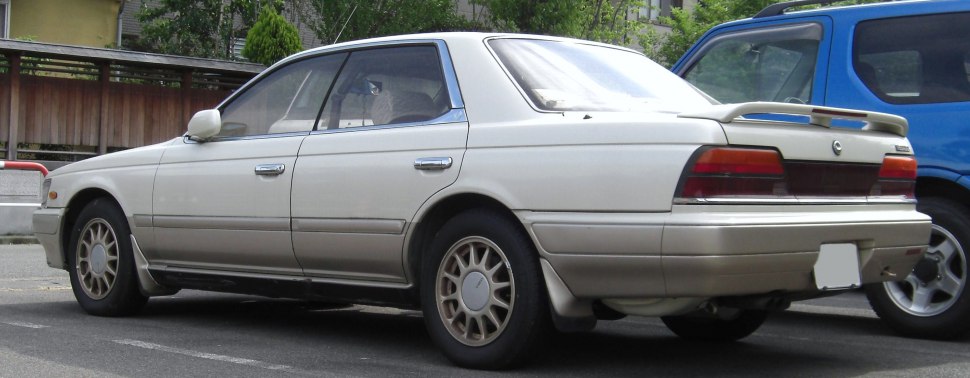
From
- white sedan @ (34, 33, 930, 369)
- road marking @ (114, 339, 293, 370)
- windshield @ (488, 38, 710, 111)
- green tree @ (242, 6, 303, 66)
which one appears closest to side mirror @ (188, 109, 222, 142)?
white sedan @ (34, 33, 930, 369)

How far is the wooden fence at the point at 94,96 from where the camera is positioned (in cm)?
1867

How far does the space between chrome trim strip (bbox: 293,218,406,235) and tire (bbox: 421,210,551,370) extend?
0.75 feet

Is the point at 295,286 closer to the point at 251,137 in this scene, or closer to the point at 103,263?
the point at 251,137

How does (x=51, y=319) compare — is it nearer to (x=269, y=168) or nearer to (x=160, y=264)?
(x=160, y=264)

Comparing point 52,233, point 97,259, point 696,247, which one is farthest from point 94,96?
point 696,247

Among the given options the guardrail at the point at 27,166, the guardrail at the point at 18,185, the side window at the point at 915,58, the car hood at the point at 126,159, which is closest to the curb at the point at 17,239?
the guardrail at the point at 18,185

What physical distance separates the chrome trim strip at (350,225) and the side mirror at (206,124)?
0.93 metres

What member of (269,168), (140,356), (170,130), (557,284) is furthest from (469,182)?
(170,130)

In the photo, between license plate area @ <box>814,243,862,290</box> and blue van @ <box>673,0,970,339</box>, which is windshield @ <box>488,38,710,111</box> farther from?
blue van @ <box>673,0,970,339</box>

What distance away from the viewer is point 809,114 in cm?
512

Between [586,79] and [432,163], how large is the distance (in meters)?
0.81

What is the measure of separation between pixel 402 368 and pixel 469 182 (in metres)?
0.89

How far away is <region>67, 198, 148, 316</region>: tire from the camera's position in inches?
281

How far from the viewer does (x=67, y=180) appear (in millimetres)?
7559
